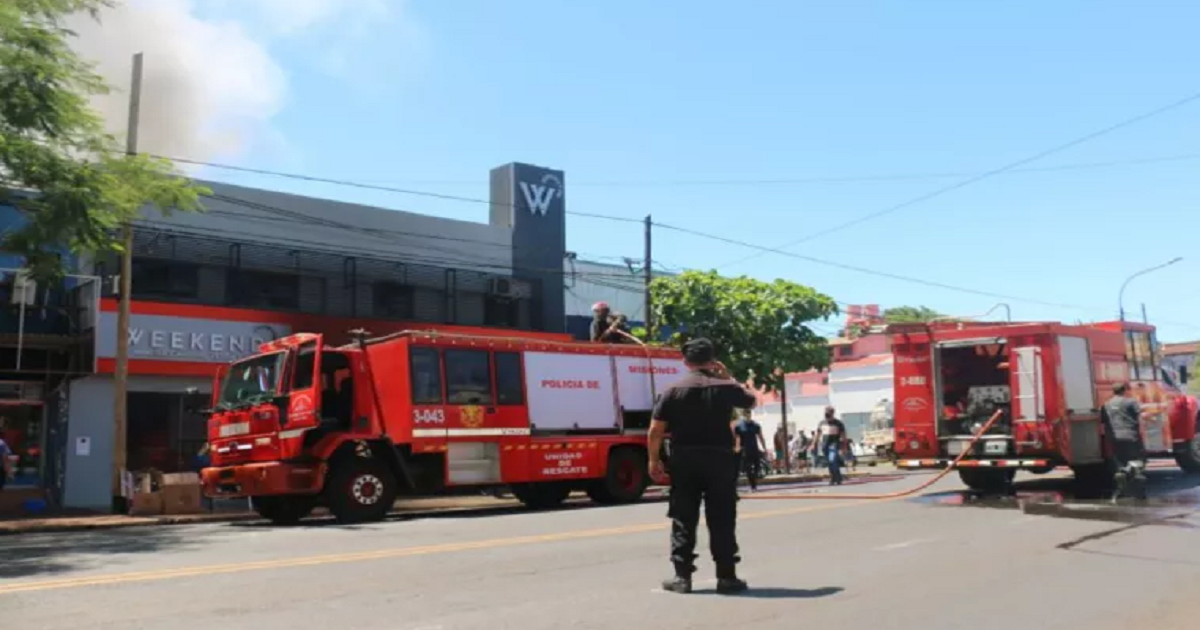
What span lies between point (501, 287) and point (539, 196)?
9.38 feet

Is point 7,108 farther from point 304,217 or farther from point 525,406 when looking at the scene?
point 304,217

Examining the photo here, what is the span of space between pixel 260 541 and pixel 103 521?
6.29 metres

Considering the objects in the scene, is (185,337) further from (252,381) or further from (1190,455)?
(1190,455)

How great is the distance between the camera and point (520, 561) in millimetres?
8844

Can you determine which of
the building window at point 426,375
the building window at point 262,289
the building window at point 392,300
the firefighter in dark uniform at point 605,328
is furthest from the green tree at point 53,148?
the building window at point 392,300

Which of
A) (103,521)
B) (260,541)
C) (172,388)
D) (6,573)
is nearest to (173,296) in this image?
(172,388)

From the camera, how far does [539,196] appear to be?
2812cm

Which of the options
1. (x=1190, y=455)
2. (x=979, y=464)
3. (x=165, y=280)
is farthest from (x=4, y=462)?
(x=1190, y=455)

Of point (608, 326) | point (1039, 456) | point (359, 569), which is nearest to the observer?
point (359, 569)

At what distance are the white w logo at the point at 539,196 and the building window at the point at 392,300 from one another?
14.2 feet

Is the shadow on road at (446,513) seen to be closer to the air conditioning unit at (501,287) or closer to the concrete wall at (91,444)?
the concrete wall at (91,444)

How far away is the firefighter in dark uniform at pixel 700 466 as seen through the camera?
693 cm

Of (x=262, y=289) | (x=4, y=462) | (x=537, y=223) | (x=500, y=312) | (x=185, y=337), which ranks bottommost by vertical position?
(x=4, y=462)

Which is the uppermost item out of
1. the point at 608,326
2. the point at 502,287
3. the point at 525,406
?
the point at 502,287
